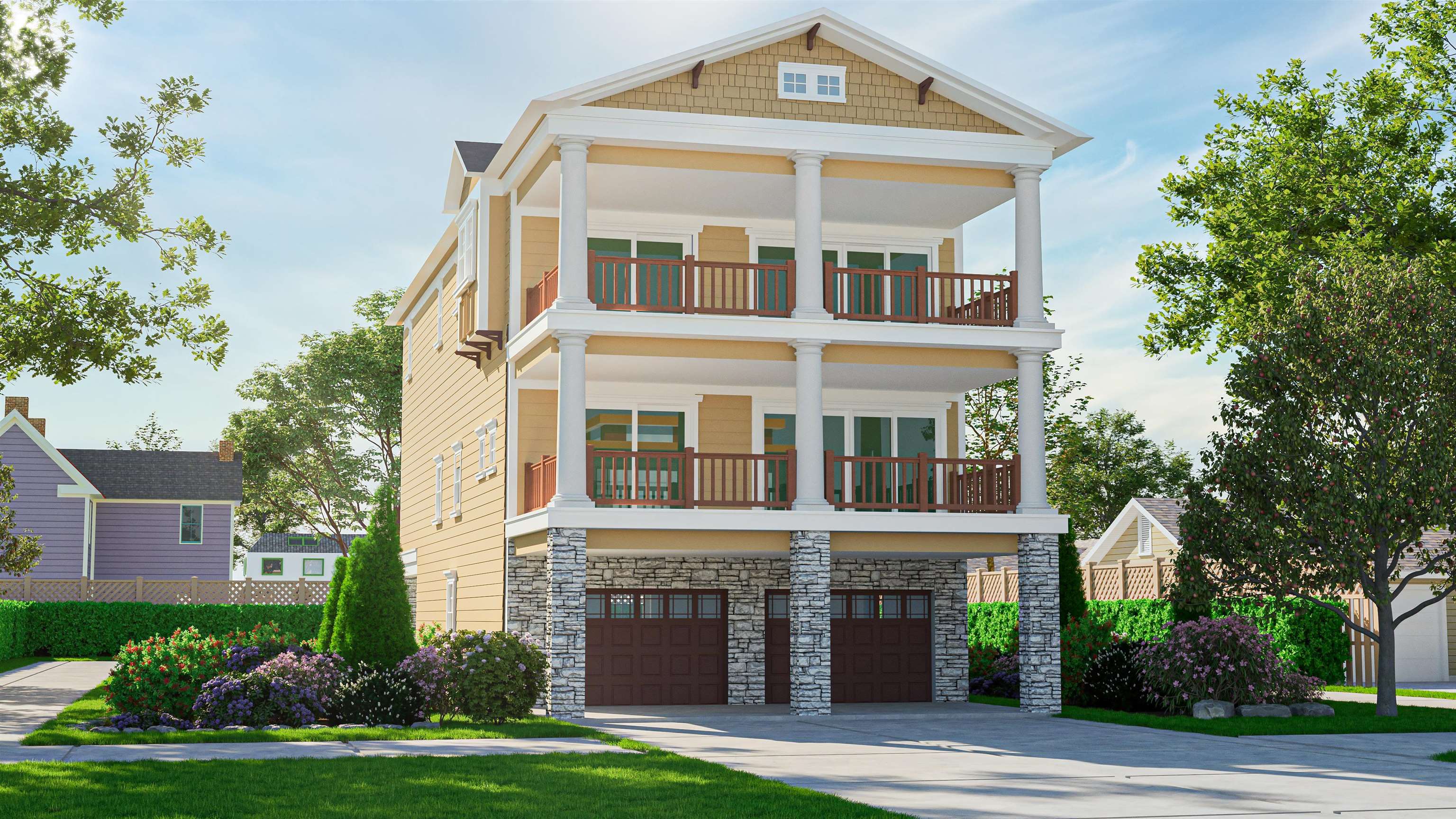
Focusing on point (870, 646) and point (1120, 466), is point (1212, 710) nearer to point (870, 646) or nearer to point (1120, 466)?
point (870, 646)

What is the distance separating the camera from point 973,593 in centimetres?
3981

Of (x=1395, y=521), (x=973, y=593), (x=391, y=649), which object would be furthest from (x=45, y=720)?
(x=973, y=593)

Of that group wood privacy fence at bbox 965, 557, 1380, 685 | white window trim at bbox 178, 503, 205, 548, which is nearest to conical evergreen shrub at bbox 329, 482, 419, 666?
wood privacy fence at bbox 965, 557, 1380, 685

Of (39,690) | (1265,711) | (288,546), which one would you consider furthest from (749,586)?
(288,546)

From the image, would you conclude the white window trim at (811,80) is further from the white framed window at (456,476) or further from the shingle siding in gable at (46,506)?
the shingle siding in gable at (46,506)

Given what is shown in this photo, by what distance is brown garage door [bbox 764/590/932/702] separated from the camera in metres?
25.9

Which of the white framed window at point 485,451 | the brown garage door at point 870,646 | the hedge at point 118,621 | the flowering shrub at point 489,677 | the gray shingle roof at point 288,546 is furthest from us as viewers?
the gray shingle roof at point 288,546

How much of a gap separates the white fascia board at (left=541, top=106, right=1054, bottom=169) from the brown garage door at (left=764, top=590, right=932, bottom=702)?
26.4 feet

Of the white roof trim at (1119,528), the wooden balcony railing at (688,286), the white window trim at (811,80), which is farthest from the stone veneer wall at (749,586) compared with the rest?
the white roof trim at (1119,528)

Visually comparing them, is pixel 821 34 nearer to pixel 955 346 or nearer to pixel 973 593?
pixel 955 346

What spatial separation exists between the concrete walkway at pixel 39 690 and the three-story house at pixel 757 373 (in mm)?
7133

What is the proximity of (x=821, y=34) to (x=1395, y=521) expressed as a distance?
1178cm

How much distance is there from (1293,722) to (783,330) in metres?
9.53

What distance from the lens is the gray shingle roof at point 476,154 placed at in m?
27.3
